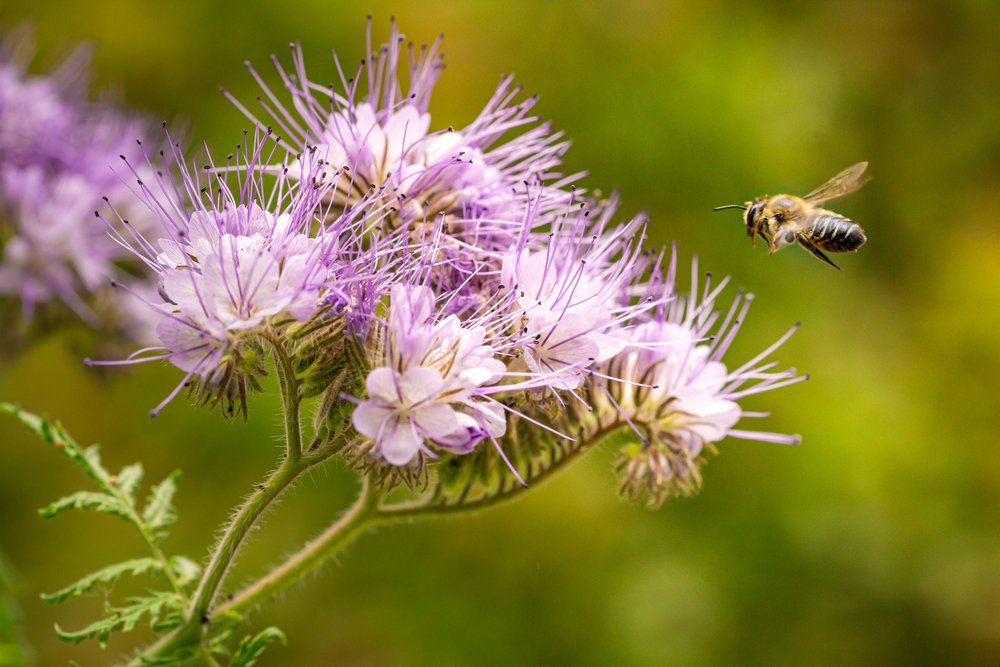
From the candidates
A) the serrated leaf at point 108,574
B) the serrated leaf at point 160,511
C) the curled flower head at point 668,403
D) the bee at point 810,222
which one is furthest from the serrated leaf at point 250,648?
the bee at point 810,222

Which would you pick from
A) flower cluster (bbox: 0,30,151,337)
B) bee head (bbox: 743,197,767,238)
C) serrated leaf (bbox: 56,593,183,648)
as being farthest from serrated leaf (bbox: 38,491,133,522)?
bee head (bbox: 743,197,767,238)

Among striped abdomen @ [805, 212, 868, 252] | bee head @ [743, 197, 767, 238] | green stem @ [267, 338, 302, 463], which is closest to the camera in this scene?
green stem @ [267, 338, 302, 463]

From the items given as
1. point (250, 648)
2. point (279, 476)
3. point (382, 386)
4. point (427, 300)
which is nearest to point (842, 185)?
point (427, 300)

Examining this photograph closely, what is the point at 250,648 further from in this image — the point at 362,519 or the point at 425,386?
the point at 425,386

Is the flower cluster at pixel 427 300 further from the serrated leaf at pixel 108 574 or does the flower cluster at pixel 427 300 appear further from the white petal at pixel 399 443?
the serrated leaf at pixel 108 574

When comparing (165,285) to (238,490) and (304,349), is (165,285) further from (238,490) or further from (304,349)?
(238,490)

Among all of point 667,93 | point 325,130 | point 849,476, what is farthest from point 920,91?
point 325,130

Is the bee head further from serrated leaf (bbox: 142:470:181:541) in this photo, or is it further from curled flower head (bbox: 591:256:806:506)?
serrated leaf (bbox: 142:470:181:541)
